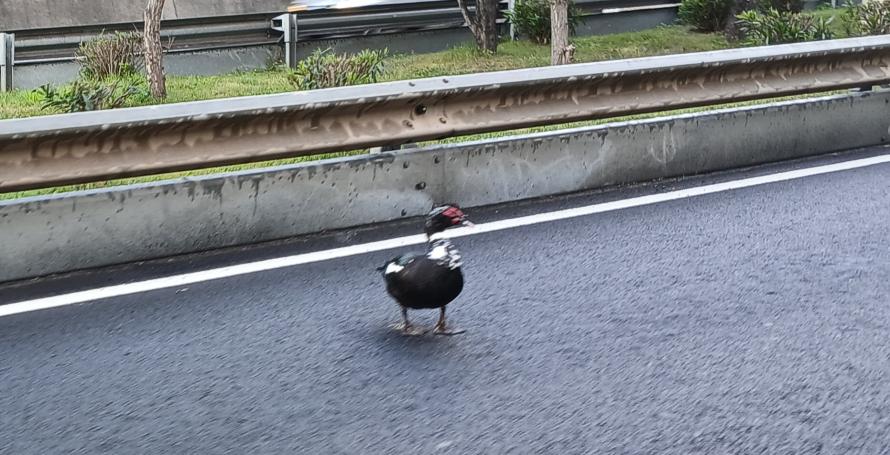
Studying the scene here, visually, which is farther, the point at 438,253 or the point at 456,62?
the point at 456,62

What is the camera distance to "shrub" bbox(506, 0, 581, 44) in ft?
70.1

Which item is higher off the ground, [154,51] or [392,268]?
[154,51]

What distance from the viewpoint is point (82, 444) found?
14.0 ft

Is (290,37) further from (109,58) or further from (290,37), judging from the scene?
(109,58)

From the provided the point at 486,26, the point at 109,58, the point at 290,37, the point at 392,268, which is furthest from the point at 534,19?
the point at 392,268

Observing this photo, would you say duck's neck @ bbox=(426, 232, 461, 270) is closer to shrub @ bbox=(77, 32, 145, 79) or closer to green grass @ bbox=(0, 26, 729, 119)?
green grass @ bbox=(0, 26, 729, 119)

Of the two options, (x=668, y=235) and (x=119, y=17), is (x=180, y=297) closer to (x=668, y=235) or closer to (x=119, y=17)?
(x=668, y=235)

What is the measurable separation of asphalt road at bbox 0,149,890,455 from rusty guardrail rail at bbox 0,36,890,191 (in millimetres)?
547

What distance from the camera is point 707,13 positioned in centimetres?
2275

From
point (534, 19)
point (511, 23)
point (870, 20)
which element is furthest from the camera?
point (511, 23)

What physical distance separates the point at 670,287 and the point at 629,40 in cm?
1630

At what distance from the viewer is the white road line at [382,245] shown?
19.7 feet

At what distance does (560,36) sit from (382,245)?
11.1m

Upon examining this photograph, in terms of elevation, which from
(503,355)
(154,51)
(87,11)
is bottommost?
(503,355)
